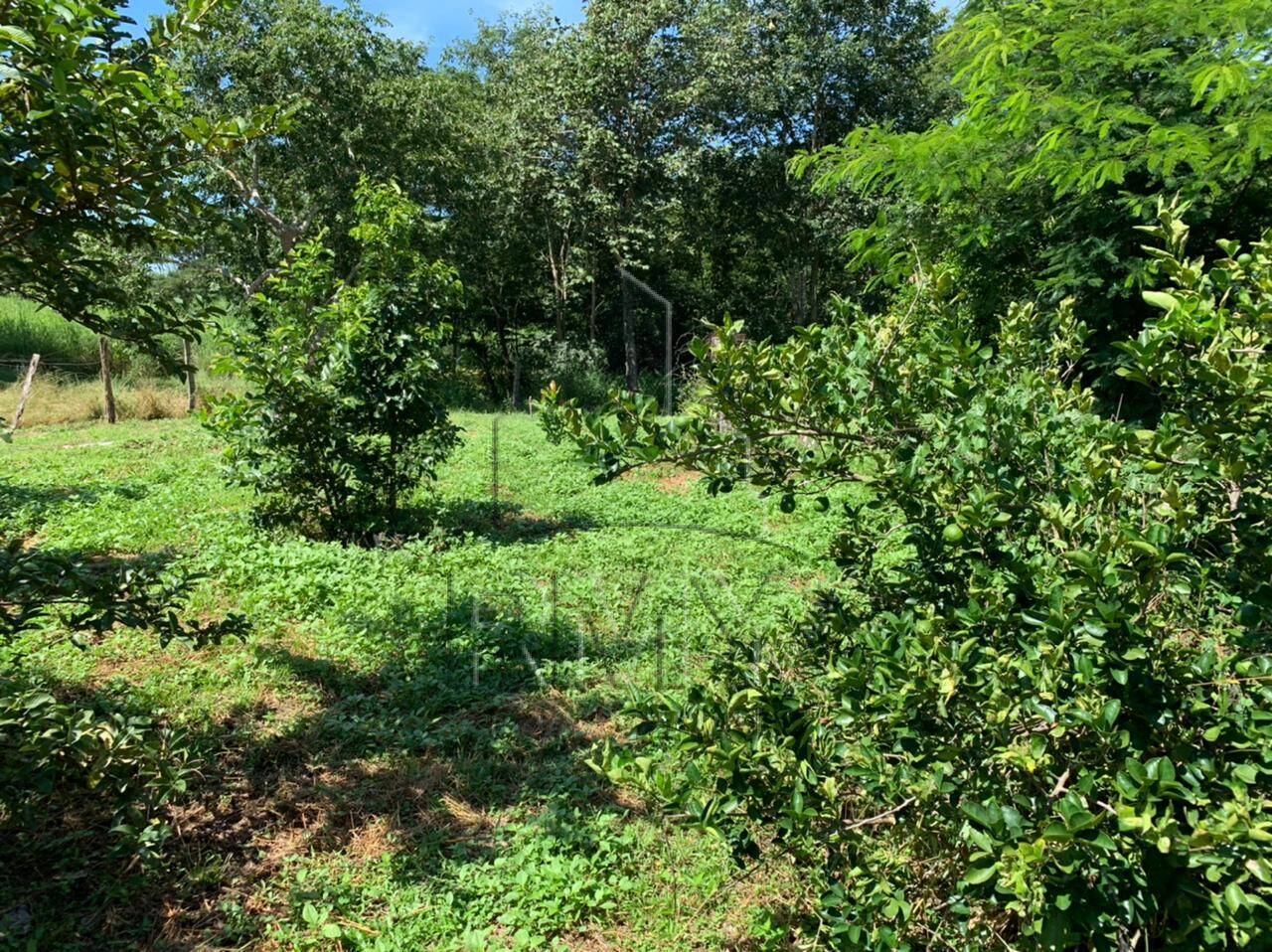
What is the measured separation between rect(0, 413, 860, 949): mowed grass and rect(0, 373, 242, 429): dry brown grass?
7.15 metres

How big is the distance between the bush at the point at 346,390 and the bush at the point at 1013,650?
3.89m

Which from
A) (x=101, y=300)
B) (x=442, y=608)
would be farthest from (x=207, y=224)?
(x=442, y=608)

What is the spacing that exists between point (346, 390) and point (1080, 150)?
469cm

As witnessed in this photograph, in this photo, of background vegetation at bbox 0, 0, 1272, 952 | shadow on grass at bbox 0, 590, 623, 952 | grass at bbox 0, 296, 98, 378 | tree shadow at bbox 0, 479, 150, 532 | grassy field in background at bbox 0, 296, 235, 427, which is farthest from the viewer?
grass at bbox 0, 296, 98, 378

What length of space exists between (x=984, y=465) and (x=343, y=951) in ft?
7.04

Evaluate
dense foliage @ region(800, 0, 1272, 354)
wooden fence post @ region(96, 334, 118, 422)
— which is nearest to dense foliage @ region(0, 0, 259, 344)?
dense foliage @ region(800, 0, 1272, 354)

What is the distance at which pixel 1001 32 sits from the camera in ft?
13.6

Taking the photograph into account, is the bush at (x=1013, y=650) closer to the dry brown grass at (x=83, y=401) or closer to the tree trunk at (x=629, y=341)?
the dry brown grass at (x=83, y=401)

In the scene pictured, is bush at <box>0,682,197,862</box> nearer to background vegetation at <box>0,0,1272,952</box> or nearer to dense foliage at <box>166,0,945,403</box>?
background vegetation at <box>0,0,1272,952</box>

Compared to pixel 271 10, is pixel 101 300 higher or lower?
lower

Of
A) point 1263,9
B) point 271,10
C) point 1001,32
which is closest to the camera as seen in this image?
point 1263,9

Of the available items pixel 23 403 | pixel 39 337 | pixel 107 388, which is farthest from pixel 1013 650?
pixel 39 337

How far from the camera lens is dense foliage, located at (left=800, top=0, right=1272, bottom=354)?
146 inches

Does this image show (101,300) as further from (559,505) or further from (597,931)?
(559,505)
